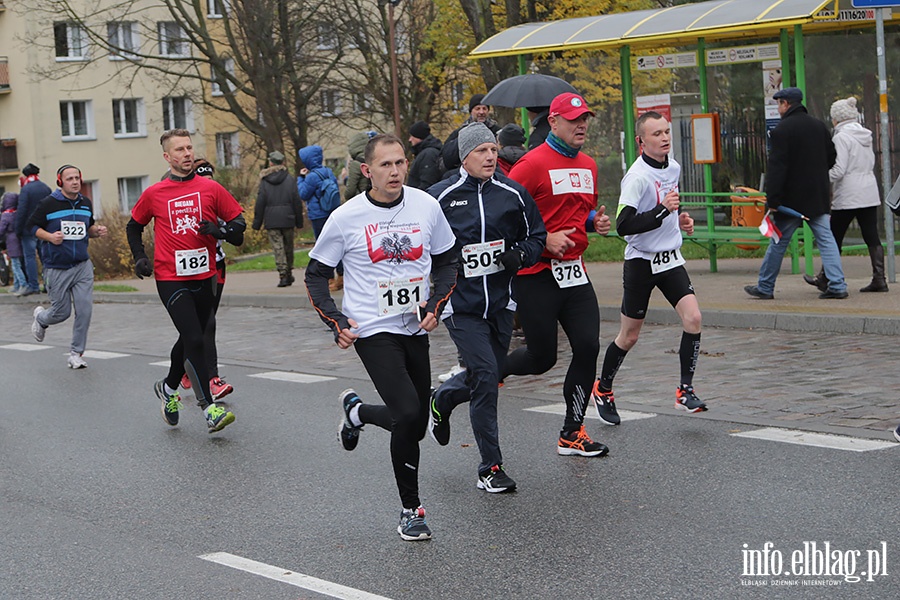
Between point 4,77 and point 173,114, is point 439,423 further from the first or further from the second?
point 173,114

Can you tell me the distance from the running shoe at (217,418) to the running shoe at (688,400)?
9.35 ft

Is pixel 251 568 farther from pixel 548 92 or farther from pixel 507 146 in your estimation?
pixel 548 92

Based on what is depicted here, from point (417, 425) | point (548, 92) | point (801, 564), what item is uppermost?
point (548, 92)

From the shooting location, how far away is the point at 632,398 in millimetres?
9688

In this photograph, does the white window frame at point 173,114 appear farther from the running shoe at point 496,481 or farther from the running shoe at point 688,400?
the running shoe at point 496,481

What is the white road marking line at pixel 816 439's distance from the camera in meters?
7.54

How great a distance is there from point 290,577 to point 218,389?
466 cm

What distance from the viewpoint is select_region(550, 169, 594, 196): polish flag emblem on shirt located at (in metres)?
7.68

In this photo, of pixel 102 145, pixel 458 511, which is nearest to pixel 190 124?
pixel 102 145

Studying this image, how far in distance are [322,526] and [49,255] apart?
7568mm

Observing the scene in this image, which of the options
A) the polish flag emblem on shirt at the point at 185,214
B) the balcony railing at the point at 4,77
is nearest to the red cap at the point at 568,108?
the polish flag emblem on shirt at the point at 185,214

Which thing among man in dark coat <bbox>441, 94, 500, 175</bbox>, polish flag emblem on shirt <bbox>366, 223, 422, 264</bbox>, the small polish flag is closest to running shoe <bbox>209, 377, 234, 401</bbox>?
man in dark coat <bbox>441, 94, 500, 175</bbox>

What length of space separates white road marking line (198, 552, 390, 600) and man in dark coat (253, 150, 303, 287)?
13977mm

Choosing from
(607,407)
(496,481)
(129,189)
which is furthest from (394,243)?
(129,189)
